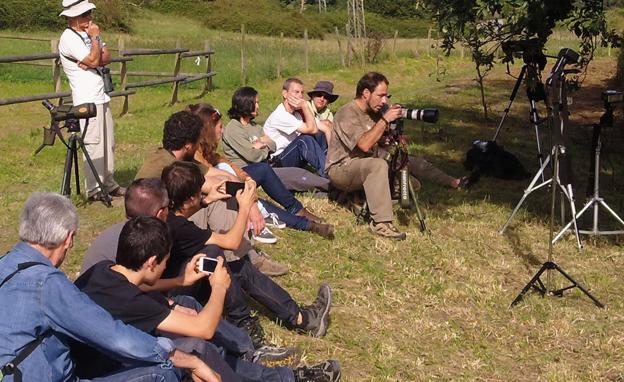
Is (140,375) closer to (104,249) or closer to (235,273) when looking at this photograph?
(104,249)

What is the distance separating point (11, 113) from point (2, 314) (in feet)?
44.2

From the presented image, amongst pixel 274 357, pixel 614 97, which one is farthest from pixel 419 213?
pixel 274 357

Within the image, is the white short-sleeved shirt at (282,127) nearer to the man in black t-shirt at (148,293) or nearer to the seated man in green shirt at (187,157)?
the seated man in green shirt at (187,157)

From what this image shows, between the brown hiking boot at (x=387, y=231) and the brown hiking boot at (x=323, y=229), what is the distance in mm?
375

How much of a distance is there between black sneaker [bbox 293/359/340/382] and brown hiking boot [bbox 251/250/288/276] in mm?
1624

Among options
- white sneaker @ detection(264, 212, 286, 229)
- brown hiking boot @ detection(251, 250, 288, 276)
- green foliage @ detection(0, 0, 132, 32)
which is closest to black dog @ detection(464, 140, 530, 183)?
white sneaker @ detection(264, 212, 286, 229)

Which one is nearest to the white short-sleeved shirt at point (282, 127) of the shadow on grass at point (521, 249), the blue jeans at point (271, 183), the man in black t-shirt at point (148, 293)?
the blue jeans at point (271, 183)

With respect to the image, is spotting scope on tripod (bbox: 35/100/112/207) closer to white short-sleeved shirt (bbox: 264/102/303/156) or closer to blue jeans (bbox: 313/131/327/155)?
white short-sleeved shirt (bbox: 264/102/303/156)

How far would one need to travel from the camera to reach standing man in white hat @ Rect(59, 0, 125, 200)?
711 centimetres

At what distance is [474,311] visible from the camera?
5.63m

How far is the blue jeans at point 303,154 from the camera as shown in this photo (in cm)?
825

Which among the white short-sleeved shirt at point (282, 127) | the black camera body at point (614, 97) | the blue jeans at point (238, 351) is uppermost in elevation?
the black camera body at point (614, 97)

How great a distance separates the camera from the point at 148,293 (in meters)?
3.61

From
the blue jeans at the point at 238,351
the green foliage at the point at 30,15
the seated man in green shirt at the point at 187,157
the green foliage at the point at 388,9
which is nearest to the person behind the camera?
the blue jeans at the point at 238,351
